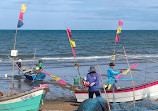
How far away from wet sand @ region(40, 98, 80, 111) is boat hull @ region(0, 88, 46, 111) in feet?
7.17

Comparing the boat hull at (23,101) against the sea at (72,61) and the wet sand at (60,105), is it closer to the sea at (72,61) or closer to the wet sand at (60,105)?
the wet sand at (60,105)

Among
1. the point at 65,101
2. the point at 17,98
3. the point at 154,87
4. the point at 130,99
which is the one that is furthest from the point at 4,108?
the point at 154,87

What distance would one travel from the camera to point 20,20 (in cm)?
1277

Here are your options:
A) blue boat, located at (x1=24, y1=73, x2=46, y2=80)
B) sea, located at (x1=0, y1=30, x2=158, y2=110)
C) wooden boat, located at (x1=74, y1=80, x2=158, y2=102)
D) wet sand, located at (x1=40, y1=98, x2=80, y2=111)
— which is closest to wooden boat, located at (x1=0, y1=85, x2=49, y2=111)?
wet sand, located at (x1=40, y1=98, x2=80, y2=111)

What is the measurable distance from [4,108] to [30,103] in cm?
97

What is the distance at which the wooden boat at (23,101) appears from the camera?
463 inches

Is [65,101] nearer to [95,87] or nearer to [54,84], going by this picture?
[95,87]

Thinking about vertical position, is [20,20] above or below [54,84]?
above

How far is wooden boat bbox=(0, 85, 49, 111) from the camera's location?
11758 mm

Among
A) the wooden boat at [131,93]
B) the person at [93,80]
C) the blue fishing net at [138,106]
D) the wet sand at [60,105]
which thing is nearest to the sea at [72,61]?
the wet sand at [60,105]

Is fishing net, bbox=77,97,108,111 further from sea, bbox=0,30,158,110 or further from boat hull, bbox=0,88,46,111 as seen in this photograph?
sea, bbox=0,30,158,110

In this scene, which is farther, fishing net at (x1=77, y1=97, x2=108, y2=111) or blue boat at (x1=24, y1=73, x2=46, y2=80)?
blue boat at (x1=24, y1=73, x2=46, y2=80)

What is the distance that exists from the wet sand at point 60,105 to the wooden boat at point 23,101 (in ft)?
7.20

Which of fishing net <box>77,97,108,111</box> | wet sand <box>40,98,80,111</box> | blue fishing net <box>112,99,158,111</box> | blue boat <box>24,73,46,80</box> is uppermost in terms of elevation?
blue boat <box>24,73,46,80</box>
